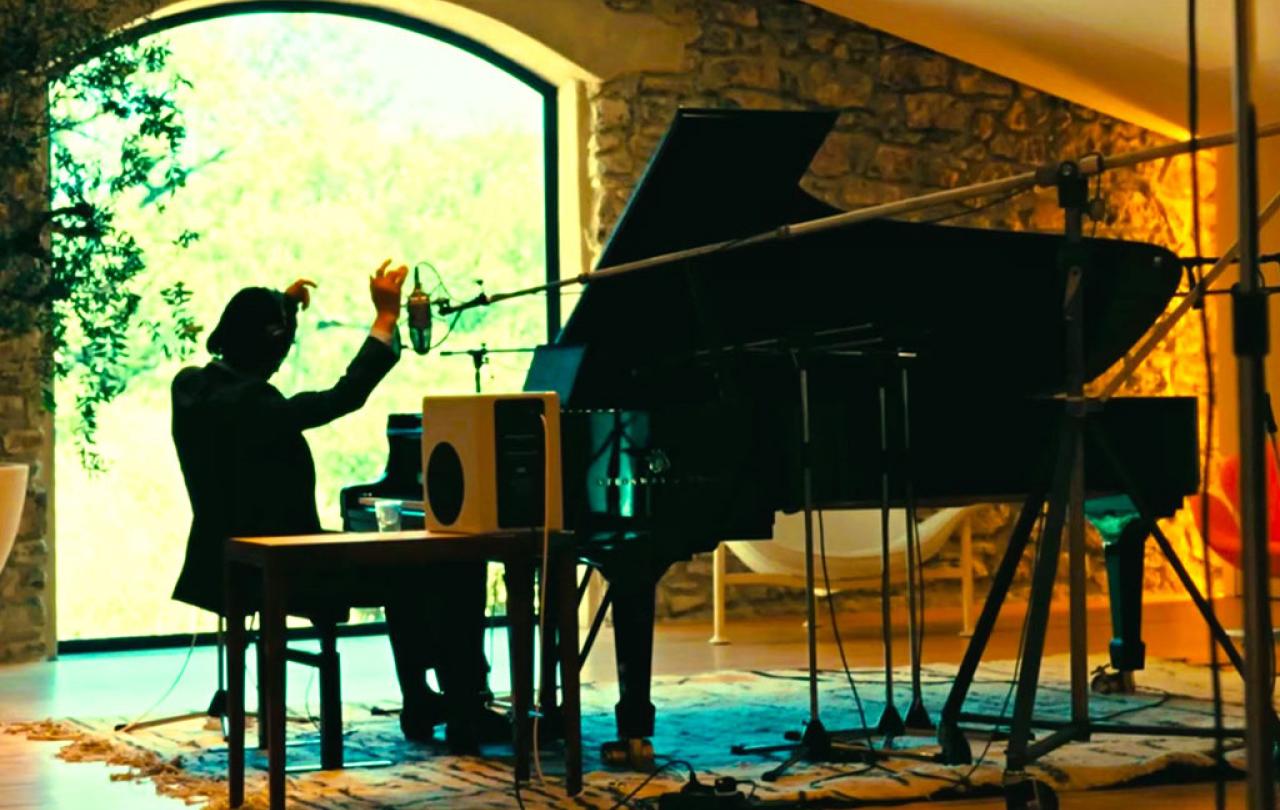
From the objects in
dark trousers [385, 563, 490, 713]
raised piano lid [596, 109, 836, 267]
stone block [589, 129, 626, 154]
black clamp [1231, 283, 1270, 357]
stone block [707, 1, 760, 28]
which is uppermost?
stone block [707, 1, 760, 28]

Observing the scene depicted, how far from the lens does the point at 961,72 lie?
868cm

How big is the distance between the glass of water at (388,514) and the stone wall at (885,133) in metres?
3.02

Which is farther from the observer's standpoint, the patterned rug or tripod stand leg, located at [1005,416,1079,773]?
the patterned rug

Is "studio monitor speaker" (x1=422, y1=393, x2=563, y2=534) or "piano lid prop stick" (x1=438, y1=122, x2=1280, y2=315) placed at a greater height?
"piano lid prop stick" (x1=438, y1=122, x2=1280, y2=315)

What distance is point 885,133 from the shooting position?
852cm

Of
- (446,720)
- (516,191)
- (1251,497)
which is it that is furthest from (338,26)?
(1251,497)

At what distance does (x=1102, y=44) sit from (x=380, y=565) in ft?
16.4

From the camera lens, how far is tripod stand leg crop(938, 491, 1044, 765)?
381 cm

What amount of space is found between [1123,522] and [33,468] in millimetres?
3986

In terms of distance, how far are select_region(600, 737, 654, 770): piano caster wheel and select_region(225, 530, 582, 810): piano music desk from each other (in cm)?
24

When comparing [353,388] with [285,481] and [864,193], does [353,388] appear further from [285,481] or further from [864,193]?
[864,193]

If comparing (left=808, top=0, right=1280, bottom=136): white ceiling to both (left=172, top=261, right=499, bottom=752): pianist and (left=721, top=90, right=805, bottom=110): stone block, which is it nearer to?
(left=721, top=90, right=805, bottom=110): stone block

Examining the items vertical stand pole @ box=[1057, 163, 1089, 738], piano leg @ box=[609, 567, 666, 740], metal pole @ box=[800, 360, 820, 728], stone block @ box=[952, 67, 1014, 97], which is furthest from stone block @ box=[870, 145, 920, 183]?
vertical stand pole @ box=[1057, 163, 1089, 738]

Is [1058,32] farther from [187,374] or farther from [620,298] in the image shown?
[187,374]
